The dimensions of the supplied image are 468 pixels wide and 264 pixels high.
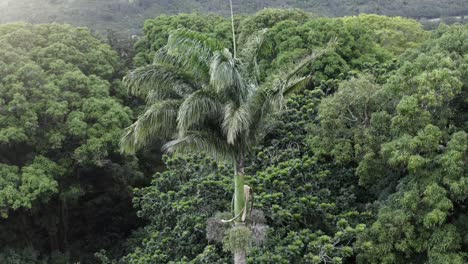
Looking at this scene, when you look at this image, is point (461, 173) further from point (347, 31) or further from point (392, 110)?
point (347, 31)

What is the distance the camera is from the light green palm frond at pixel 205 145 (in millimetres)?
9117

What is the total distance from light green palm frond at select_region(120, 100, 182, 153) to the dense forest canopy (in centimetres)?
15

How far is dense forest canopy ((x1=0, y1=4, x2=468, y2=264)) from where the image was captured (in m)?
10.3

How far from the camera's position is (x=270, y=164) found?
13758 mm

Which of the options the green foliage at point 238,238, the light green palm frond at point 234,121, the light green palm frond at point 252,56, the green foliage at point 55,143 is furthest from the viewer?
the green foliage at point 55,143

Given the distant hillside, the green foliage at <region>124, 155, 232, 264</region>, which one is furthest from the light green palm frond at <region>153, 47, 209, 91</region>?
the distant hillside

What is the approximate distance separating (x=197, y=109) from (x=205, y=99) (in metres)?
0.34

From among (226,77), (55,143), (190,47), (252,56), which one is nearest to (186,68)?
(190,47)

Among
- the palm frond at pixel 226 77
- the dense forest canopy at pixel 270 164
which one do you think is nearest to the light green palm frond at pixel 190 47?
the dense forest canopy at pixel 270 164

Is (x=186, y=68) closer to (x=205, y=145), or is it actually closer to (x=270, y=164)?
(x=205, y=145)

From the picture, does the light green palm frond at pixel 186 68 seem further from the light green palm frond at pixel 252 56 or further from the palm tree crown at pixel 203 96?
the light green palm frond at pixel 252 56

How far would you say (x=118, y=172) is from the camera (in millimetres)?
16828

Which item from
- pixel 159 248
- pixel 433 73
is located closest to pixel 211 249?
pixel 159 248

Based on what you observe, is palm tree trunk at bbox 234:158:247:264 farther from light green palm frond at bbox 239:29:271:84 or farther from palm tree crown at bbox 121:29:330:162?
light green palm frond at bbox 239:29:271:84
